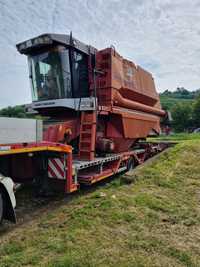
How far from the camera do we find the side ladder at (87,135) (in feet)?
18.9

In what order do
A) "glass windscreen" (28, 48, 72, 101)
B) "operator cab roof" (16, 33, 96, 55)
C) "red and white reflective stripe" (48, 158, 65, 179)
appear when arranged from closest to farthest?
"red and white reflective stripe" (48, 158, 65, 179) < "operator cab roof" (16, 33, 96, 55) < "glass windscreen" (28, 48, 72, 101)

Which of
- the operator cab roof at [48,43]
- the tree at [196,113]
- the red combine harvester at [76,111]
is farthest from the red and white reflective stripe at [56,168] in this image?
the tree at [196,113]

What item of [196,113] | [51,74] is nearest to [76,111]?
[51,74]

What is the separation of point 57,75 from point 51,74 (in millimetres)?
199

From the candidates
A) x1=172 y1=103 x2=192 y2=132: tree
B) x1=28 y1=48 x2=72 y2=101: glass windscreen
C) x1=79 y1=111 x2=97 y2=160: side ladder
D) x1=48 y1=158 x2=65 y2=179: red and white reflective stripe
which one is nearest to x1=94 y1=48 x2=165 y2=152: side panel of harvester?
x1=79 y1=111 x2=97 y2=160: side ladder

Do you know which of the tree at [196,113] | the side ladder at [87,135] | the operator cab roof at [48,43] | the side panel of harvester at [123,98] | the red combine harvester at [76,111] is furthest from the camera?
the tree at [196,113]

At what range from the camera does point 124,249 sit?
3021mm

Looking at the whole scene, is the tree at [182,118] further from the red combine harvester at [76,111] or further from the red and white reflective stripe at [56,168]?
the red and white reflective stripe at [56,168]

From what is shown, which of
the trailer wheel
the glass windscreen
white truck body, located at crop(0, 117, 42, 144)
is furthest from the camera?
the trailer wheel

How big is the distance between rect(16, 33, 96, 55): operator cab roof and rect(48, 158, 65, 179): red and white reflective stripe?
2.75 m

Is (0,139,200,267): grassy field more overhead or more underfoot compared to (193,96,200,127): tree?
more underfoot

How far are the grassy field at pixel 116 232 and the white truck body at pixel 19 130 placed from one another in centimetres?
137

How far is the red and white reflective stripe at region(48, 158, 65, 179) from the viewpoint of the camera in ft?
15.0

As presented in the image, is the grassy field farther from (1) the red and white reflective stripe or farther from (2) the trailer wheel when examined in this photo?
(2) the trailer wheel
